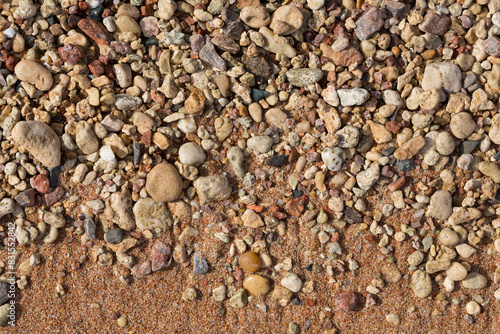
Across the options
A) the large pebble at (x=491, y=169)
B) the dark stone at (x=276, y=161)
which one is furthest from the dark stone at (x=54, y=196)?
the large pebble at (x=491, y=169)

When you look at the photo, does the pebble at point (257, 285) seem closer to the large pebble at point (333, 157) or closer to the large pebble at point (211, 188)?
the large pebble at point (211, 188)

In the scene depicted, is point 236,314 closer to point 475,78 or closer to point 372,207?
point 372,207

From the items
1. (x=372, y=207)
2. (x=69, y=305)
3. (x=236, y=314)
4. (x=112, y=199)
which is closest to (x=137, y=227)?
(x=112, y=199)

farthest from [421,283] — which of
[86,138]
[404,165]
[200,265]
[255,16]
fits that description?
[86,138]

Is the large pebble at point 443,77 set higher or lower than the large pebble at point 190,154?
higher

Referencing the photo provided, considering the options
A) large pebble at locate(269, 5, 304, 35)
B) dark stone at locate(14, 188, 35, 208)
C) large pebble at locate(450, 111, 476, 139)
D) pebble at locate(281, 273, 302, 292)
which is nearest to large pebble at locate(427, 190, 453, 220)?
large pebble at locate(450, 111, 476, 139)

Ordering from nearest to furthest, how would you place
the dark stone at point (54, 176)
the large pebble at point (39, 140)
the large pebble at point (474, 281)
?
the large pebble at point (39, 140)
the dark stone at point (54, 176)
the large pebble at point (474, 281)

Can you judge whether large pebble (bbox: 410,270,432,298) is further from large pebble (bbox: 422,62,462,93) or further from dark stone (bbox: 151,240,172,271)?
dark stone (bbox: 151,240,172,271)
